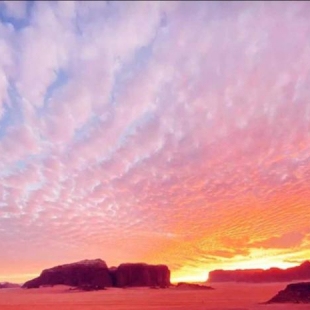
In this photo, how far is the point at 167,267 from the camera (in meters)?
110

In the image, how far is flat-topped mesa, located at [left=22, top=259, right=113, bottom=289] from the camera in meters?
94.6

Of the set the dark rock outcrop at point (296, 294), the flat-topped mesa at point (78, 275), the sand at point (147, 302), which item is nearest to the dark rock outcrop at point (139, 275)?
the flat-topped mesa at point (78, 275)

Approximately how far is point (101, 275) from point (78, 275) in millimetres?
7367

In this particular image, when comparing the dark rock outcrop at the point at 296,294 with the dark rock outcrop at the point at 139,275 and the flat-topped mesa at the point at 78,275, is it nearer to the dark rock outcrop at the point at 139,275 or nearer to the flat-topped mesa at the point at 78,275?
the flat-topped mesa at the point at 78,275

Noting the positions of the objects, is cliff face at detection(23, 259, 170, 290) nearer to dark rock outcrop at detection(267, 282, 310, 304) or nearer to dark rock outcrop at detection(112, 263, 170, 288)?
dark rock outcrop at detection(112, 263, 170, 288)

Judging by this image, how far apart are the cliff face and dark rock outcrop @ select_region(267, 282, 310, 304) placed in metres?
65.3

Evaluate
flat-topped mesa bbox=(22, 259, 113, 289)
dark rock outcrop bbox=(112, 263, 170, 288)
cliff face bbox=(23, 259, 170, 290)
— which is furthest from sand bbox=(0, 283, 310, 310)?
dark rock outcrop bbox=(112, 263, 170, 288)

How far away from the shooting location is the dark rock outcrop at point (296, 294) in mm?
31625

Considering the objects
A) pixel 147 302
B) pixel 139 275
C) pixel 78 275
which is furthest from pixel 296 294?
pixel 78 275

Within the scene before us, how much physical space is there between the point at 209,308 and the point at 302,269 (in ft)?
614

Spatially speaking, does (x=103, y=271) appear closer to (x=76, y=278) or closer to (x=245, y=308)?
(x=76, y=278)

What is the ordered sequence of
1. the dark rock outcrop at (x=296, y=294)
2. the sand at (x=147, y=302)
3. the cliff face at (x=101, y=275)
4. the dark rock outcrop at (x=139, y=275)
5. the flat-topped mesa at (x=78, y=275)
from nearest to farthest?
1. the dark rock outcrop at (x=296, y=294)
2. the sand at (x=147, y=302)
3. the flat-topped mesa at (x=78, y=275)
4. the cliff face at (x=101, y=275)
5. the dark rock outcrop at (x=139, y=275)

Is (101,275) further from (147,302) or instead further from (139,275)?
(147,302)

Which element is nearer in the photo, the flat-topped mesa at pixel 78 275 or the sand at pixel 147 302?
the sand at pixel 147 302
